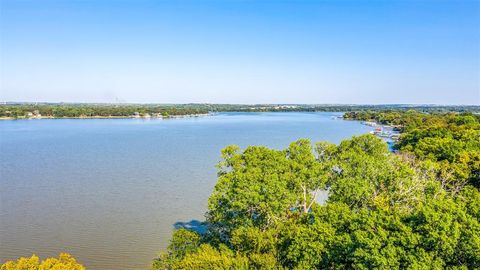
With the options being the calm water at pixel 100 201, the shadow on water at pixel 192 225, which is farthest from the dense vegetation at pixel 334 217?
the calm water at pixel 100 201

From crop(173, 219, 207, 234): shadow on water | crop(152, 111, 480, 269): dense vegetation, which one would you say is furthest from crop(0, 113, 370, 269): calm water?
crop(152, 111, 480, 269): dense vegetation

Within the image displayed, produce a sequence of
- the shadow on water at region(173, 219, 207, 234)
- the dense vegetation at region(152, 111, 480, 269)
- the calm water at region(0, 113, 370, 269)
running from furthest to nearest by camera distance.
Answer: the shadow on water at region(173, 219, 207, 234), the calm water at region(0, 113, 370, 269), the dense vegetation at region(152, 111, 480, 269)

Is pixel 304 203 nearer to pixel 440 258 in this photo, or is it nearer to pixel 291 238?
pixel 291 238

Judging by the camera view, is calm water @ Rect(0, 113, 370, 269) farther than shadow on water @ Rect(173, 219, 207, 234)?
No


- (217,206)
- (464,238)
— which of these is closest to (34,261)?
(217,206)

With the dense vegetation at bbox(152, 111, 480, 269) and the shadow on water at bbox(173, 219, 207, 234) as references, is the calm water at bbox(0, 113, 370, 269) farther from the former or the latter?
the dense vegetation at bbox(152, 111, 480, 269)

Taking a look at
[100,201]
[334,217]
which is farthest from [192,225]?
[334,217]

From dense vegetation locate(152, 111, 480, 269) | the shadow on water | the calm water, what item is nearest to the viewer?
dense vegetation locate(152, 111, 480, 269)

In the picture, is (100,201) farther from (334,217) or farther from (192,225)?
(334,217)
